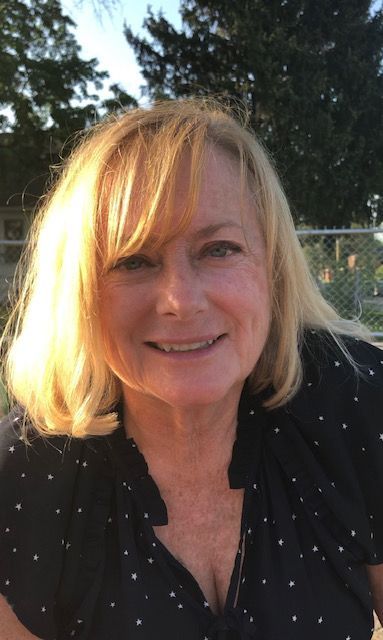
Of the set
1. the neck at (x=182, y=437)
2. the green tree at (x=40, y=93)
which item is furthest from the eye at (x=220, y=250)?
the green tree at (x=40, y=93)

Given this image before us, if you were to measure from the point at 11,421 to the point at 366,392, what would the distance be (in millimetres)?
907

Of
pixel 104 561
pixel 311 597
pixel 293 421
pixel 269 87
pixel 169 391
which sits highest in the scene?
pixel 269 87

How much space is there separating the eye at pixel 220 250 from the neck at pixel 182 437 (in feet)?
1.28

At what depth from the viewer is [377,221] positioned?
54.4ft

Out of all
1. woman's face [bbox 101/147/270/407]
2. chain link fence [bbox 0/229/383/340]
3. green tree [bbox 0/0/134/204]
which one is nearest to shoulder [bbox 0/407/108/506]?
woman's face [bbox 101/147/270/407]

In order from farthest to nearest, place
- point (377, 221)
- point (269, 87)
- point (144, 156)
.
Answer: point (377, 221), point (269, 87), point (144, 156)

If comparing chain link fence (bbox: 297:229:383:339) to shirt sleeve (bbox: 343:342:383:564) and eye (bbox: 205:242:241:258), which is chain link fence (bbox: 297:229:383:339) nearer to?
shirt sleeve (bbox: 343:342:383:564)

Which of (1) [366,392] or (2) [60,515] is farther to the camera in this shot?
(1) [366,392]

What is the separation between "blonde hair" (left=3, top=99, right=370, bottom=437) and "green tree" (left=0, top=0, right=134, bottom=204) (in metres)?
11.4

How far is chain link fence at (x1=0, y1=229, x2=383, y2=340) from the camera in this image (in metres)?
7.68

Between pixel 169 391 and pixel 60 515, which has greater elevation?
pixel 169 391

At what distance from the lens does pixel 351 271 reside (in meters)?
7.80

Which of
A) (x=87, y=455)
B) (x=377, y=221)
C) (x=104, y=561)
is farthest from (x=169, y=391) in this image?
(x=377, y=221)

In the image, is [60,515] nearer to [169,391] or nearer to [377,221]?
[169,391]
